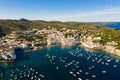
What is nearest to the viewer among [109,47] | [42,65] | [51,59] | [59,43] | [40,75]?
[40,75]

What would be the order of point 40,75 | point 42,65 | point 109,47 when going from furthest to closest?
point 109,47 → point 42,65 → point 40,75

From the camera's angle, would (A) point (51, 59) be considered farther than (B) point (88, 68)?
Yes

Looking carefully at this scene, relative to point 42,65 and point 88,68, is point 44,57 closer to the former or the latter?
point 42,65

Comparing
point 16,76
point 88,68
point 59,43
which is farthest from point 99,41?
point 16,76

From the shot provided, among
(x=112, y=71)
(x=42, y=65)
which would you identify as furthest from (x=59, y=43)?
(x=112, y=71)

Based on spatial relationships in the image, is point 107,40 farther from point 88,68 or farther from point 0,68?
point 0,68

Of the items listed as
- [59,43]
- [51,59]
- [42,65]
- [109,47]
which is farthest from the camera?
[59,43]
